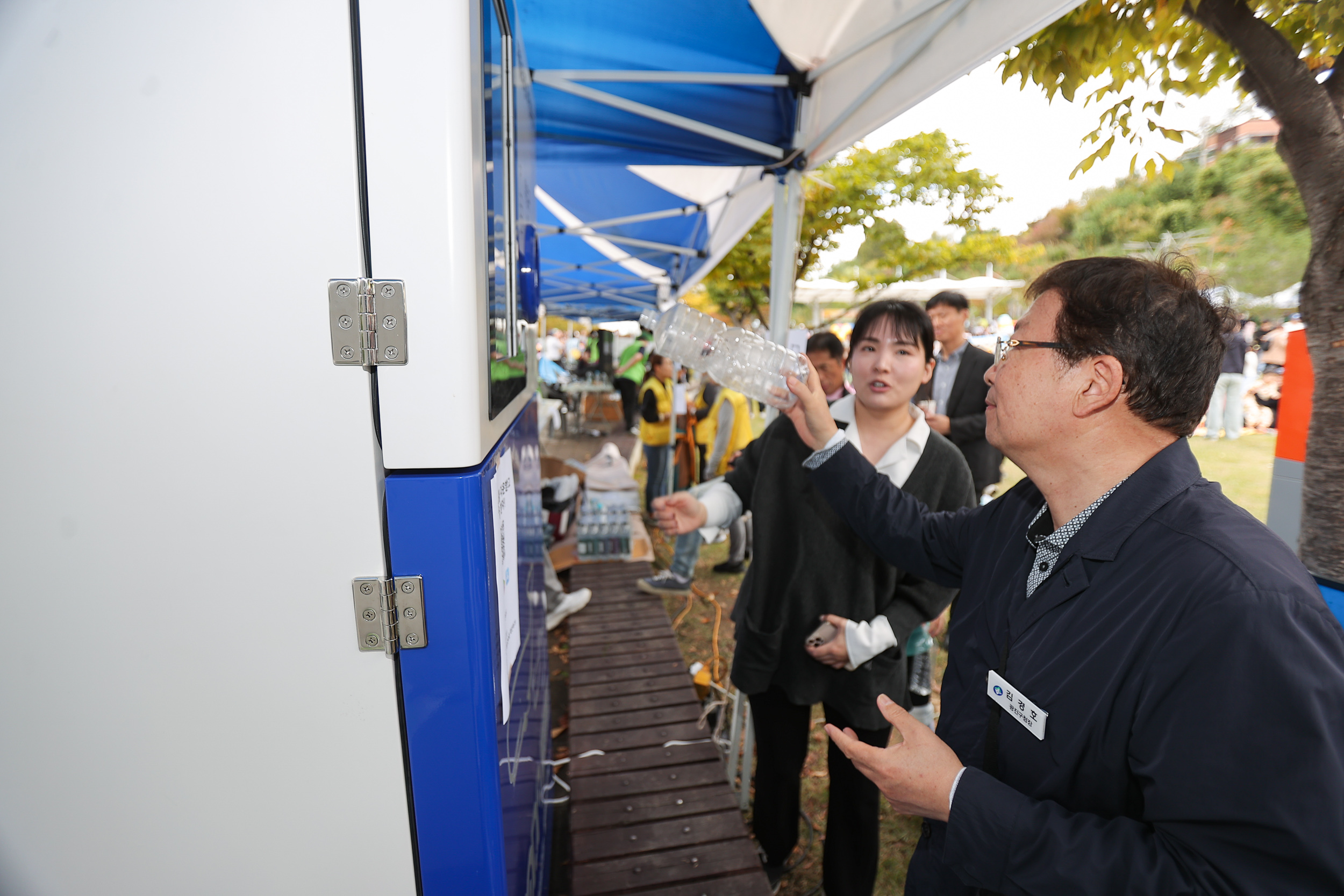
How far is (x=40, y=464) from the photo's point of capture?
966mm

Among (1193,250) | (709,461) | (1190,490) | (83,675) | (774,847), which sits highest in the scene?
(1193,250)

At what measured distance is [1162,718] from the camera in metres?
0.85

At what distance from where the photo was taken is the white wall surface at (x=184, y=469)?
35.4 inches

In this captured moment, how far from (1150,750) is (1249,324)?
15.5 meters

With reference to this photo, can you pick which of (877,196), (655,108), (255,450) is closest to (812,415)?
(255,450)

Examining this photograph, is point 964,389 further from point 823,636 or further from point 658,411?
point 658,411

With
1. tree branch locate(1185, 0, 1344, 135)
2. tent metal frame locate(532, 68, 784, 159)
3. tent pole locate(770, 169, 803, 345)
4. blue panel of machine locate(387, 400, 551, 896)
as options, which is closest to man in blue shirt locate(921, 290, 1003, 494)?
tent pole locate(770, 169, 803, 345)

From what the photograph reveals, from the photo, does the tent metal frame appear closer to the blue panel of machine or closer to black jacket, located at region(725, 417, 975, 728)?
black jacket, located at region(725, 417, 975, 728)

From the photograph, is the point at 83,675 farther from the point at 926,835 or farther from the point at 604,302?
the point at 604,302

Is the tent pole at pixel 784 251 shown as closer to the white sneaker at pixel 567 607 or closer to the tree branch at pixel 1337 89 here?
the tree branch at pixel 1337 89

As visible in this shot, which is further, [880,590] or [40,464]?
[880,590]

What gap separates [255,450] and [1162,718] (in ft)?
4.53

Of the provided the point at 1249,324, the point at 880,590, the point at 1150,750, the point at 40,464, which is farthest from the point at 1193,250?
the point at 1249,324

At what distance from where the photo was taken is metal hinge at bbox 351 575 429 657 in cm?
103
